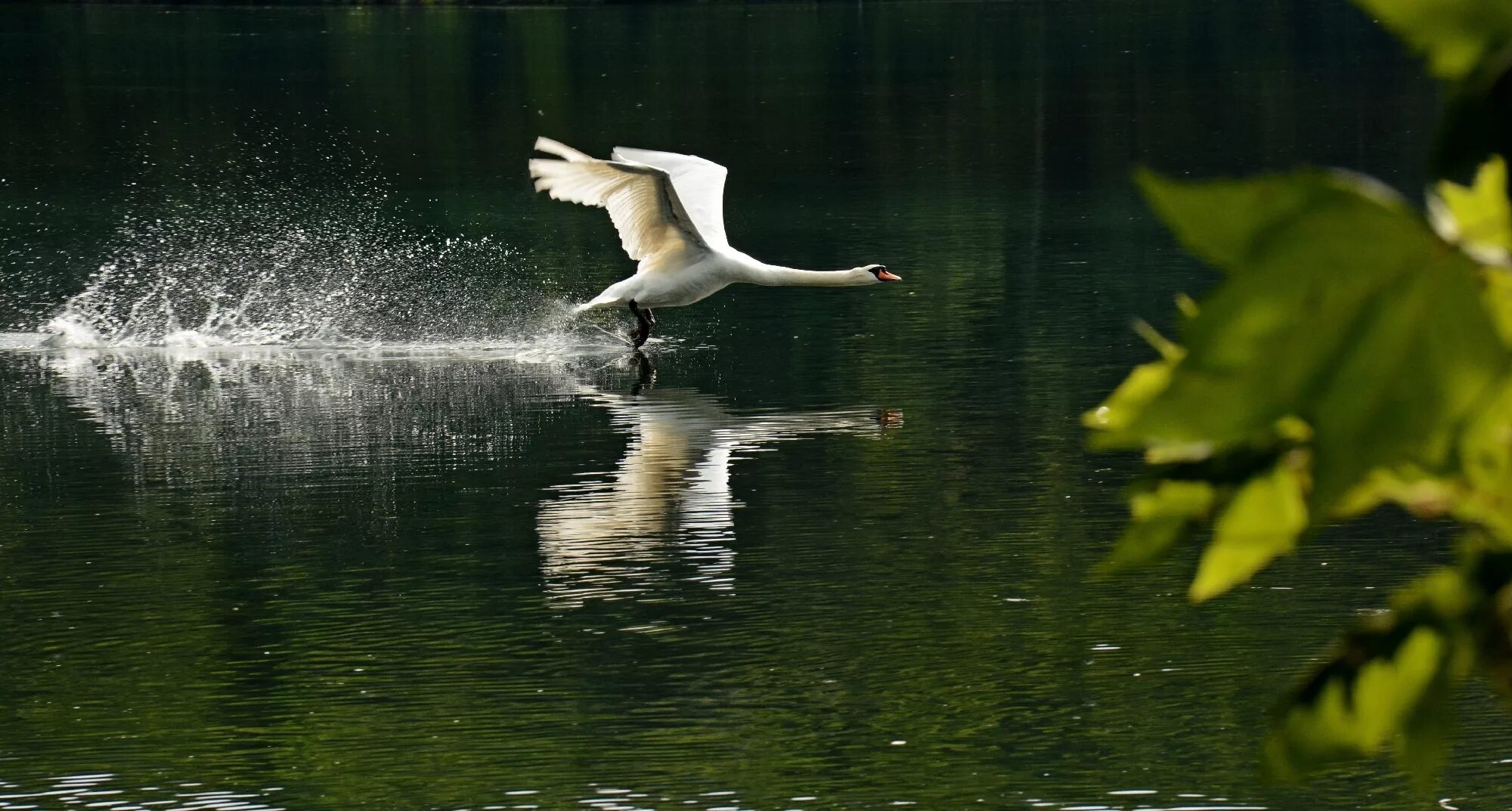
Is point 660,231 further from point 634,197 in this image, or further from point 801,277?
point 801,277

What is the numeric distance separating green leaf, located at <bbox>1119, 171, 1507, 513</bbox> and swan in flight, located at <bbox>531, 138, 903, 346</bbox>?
1834 centimetres

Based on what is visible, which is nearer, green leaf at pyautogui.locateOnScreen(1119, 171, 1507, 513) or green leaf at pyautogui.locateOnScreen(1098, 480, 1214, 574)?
green leaf at pyautogui.locateOnScreen(1119, 171, 1507, 513)

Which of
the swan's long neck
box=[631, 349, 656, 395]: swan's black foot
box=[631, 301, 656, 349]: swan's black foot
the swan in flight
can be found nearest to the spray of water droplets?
box=[631, 349, 656, 395]: swan's black foot

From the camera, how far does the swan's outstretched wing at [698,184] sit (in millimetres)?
20828

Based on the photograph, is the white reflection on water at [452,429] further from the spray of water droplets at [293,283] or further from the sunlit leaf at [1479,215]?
the sunlit leaf at [1479,215]

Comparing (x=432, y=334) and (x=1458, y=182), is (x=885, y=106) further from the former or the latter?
(x=1458, y=182)

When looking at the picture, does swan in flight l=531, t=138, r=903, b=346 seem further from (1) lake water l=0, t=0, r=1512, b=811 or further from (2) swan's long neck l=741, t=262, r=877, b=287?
(1) lake water l=0, t=0, r=1512, b=811

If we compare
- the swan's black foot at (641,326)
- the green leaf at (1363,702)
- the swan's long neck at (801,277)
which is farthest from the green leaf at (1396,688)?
the swan's black foot at (641,326)

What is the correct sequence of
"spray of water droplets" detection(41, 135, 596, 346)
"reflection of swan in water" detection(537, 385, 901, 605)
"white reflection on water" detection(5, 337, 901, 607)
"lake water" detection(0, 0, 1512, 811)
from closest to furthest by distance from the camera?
"lake water" detection(0, 0, 1512, 811), "reflection of swan in water" detection(537, 385, 901, 605), "white reflection on water" detection(5, 337, 901, 607), "spray of water droplets" detection(41, 135, 596, 346)

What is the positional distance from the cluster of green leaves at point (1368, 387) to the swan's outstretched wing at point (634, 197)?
18018 millimetres

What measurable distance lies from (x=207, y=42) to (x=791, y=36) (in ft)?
67.4

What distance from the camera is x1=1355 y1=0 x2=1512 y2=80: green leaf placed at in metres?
0.71

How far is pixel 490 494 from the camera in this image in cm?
1583

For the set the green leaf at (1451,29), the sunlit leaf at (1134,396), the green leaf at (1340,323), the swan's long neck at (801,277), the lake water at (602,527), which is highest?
the green leaf at (1451,29)
